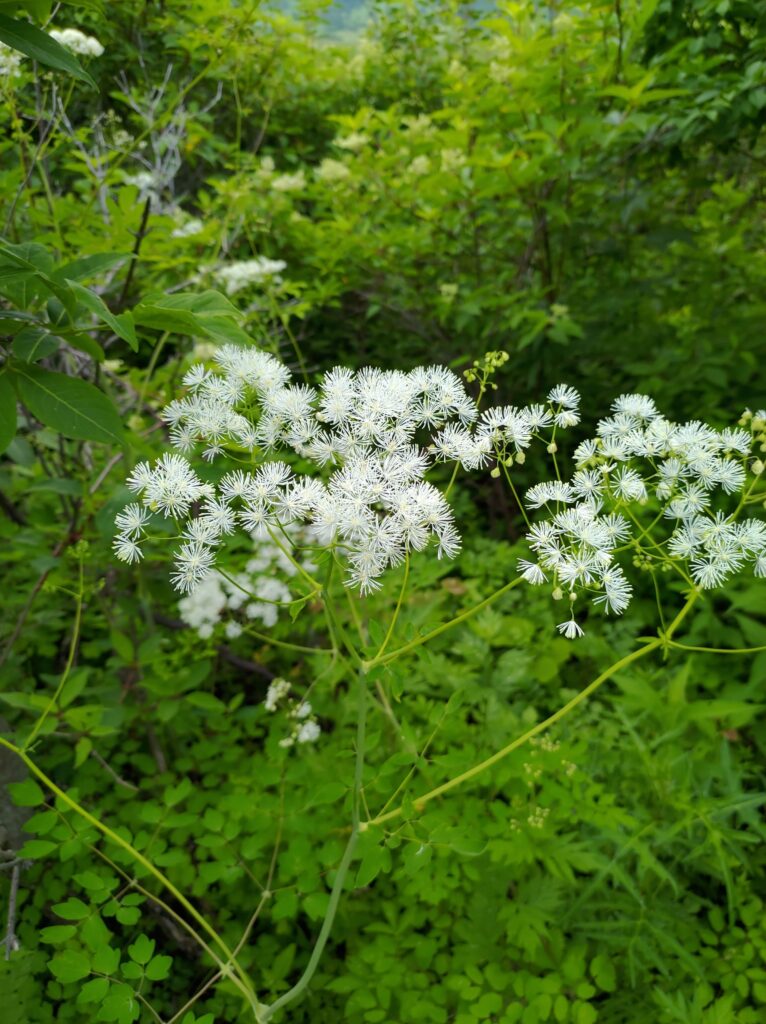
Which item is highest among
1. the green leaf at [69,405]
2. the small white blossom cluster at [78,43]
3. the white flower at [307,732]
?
the small white blossom cluster at [78,43]

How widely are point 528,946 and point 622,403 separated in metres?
1.09

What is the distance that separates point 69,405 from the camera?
0.97m

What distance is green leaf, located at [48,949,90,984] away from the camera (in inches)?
41.3

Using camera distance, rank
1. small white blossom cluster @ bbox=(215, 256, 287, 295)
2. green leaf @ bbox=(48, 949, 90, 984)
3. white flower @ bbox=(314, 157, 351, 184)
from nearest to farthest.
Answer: green leaf @ bbox=(48, 949, 90, 984) < small white blossom cluster @ bbox=(215, 256, 287, 295) < white flower @ bbox=(314, 157, 351, 184)

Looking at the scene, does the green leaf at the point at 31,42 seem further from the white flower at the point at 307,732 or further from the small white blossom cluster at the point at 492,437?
the white flower at the point at 307,732

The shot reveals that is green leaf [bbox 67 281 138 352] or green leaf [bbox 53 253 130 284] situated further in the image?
green leaf [bbox 53 253 130 284]

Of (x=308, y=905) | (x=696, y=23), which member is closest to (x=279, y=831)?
(x=308, y=905)

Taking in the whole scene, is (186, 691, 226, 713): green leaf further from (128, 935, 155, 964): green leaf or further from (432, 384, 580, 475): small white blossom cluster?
(432, 384, 580, 475): small white blossom cluster

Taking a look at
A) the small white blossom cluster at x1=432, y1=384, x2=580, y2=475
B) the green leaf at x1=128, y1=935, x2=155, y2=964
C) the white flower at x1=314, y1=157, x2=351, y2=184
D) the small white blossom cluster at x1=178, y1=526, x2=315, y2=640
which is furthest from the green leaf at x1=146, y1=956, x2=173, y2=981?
the white flower at x1=314, y1=157, x2=351, y2=184

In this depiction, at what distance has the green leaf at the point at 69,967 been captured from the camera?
3.44 ft

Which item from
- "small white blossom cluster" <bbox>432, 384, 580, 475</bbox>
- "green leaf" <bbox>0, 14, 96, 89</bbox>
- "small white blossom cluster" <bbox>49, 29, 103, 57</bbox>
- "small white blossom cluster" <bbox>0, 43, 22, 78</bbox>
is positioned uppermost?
"green leaf" <bbox>0, 14, 96, 89</bbox>

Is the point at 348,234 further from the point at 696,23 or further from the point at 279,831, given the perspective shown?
the point at 279,831

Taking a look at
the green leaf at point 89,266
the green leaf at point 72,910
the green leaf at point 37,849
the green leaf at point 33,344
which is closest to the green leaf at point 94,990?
the green leaf at point 72,910

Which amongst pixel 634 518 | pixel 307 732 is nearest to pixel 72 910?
pixel 307 732
